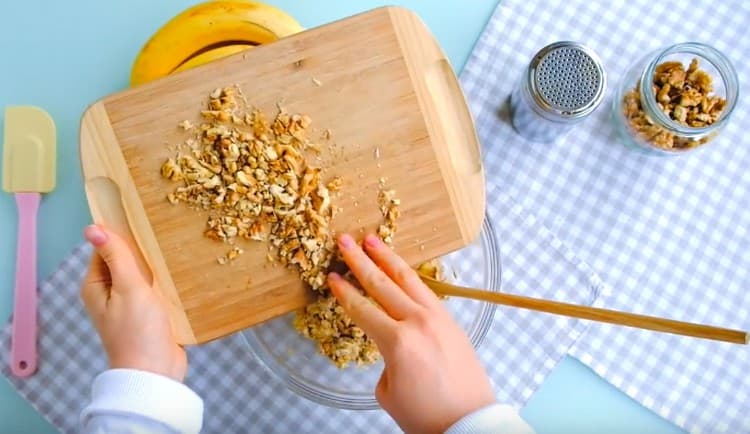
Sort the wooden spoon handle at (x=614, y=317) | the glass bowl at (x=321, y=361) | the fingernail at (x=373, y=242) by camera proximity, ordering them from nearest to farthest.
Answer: the wooden spoon handle at (x=614, y=317)
the fingernail at (x=373, y=242)
the glass bowl at (x=321, y=361)

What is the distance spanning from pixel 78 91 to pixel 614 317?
607 millimetres

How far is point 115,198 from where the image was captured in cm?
65

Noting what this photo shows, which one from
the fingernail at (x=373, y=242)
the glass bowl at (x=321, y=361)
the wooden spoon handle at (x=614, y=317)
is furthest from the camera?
the glass bowl at (x=321, y=361)

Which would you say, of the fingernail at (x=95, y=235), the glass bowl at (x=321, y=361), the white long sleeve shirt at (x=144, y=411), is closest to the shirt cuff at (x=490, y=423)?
the white long sleeve shirt at (x=144, y=411)

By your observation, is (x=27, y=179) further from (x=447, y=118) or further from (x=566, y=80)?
(x=566, y=80)

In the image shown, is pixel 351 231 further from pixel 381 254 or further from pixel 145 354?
pixel 145 354

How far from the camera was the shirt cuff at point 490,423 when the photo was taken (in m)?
0.62

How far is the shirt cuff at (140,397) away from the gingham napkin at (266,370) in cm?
15

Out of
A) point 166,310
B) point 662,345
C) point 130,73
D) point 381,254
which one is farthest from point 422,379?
point 130,73

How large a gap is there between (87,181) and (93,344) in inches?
8.7

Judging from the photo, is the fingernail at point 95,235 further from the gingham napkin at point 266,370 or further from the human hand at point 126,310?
the gingham napkin at point 266,370

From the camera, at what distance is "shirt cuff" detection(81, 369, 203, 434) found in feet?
2.04

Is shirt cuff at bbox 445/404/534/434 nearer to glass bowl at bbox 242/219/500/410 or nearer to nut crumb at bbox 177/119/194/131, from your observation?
glass bowl at bbox 242/219/500/410

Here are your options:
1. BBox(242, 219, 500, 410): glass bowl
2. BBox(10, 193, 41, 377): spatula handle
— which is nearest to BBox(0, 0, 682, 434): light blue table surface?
BBox(10, 193, 41, 377): spatula handle
